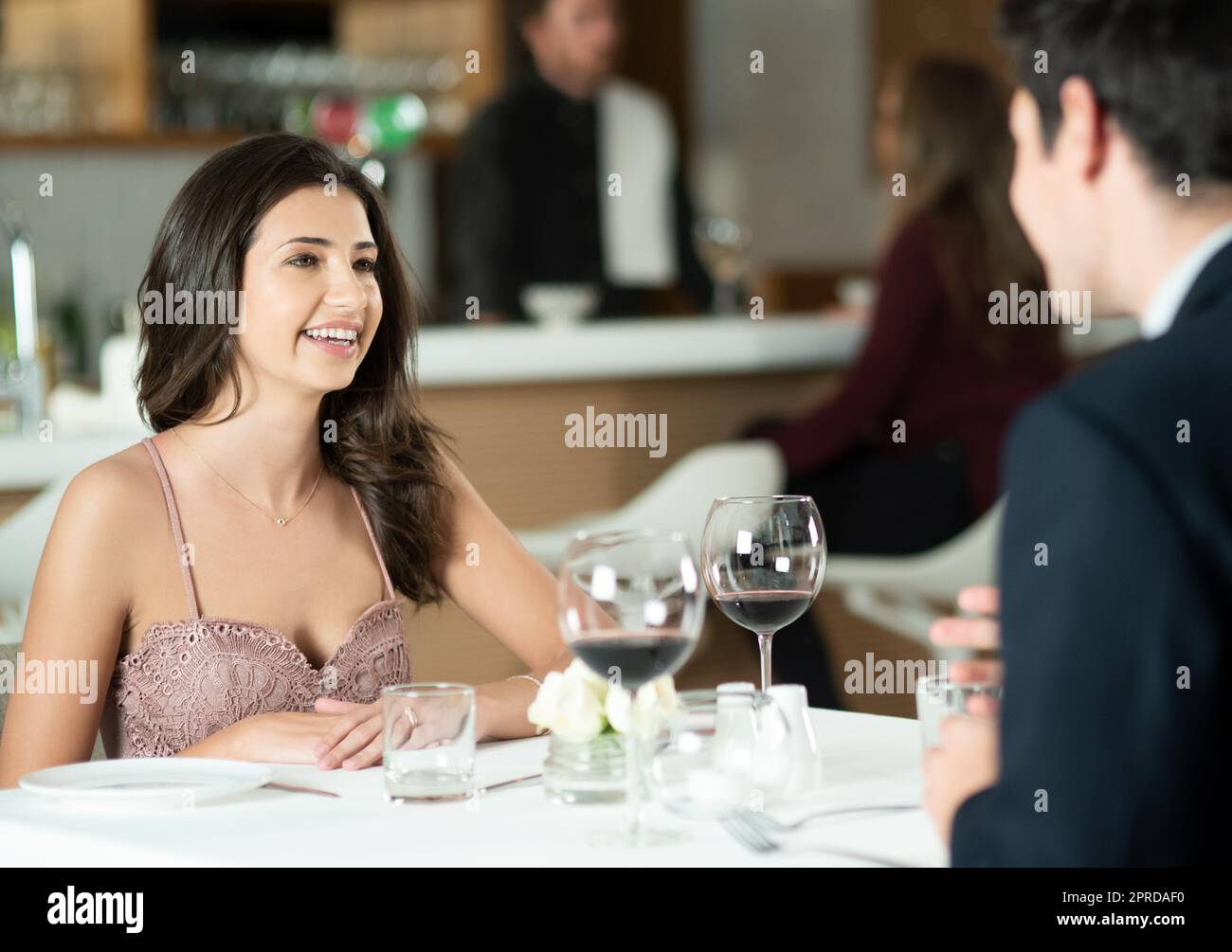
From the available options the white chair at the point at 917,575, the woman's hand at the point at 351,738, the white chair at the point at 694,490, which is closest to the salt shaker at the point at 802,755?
the woman's hand at the point at 351,738

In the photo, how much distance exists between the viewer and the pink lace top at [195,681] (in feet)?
6.16

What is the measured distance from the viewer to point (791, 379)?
4.23m

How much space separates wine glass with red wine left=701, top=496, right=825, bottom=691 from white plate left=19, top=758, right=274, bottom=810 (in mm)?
428

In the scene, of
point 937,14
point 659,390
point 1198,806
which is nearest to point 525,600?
point 1198,806

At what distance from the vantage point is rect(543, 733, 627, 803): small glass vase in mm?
1395

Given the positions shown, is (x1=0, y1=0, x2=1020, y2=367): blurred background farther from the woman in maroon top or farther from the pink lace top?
the pink lace top

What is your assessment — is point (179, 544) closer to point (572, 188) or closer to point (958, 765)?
point (958, 765)

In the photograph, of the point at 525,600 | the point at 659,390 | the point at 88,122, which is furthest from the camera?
the point at 88,122

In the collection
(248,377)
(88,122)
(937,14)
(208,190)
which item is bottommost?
(248,377)

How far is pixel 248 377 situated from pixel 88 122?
4.05m

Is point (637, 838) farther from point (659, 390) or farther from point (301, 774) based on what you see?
point (659, 390)

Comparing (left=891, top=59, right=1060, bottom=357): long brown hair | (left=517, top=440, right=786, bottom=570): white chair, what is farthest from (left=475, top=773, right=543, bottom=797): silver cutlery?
(left=891, top=59, right=1060, bottom=357): long brown hair

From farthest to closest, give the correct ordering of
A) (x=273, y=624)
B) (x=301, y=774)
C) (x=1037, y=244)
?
1. (x=273, y=624)
2. (x=301, y=774)
3. (x=1037, y=244)

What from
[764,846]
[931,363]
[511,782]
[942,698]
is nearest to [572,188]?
[931,363]
